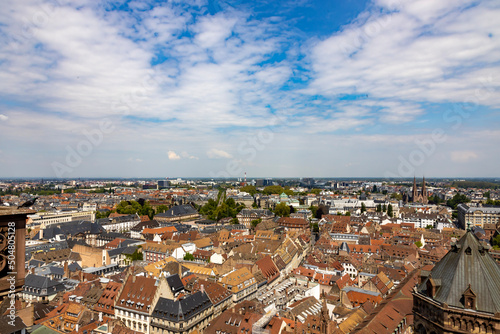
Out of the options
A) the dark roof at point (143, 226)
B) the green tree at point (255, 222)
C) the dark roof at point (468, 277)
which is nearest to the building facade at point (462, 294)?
the dark roof at point (468, 277)

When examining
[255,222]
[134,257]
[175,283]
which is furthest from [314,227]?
[175,283]

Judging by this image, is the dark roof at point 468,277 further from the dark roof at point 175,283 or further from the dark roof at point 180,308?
the dark roof at point 175,283

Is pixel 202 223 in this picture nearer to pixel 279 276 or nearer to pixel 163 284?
pixel 279 276

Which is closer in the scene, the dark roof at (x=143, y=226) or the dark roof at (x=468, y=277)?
the dark roof at (x=468, y=277)

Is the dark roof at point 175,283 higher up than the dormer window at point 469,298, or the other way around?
the dormer window at point 469,298

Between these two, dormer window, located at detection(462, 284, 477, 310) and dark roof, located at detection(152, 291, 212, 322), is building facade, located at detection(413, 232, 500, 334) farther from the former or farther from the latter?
dark roof, located at detection(152, 291, 212, 322)

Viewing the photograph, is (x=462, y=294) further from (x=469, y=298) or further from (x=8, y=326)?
(x=8, y=326)
